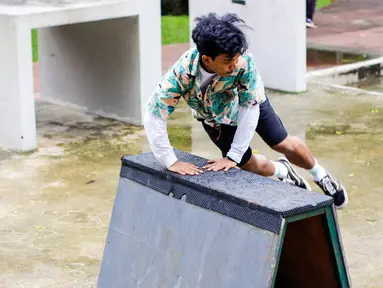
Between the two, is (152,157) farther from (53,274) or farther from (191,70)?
(53,274)

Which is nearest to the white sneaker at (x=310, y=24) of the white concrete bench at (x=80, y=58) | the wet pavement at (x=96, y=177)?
the wet pavement at (x=96, y=177)

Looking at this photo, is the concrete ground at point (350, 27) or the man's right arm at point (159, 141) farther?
the concrete ground at point (350, 27)

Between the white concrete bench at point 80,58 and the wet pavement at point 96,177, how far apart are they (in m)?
0.21

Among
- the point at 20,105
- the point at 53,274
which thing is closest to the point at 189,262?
the point at 53,274

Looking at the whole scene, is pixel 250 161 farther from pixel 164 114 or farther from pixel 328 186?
pixel 164 114

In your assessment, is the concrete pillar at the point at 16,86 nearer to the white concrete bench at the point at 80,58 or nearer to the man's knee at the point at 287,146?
the white concrete bench at the point at 80,58

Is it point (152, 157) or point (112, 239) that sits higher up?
point (152, 157)

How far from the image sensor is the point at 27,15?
8.34 metres

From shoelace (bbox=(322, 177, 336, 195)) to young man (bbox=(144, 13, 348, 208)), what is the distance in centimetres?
67

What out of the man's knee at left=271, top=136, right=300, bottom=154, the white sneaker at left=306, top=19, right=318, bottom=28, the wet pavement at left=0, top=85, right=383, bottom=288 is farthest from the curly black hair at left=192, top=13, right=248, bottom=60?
the white sneaker at left=306, top=19, right=318, bottom=28

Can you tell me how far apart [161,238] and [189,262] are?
0.85ft

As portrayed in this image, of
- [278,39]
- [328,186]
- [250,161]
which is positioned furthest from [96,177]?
[278,39]

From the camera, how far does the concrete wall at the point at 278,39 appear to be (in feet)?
34.8

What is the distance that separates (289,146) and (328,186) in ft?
Answer: 1.51
